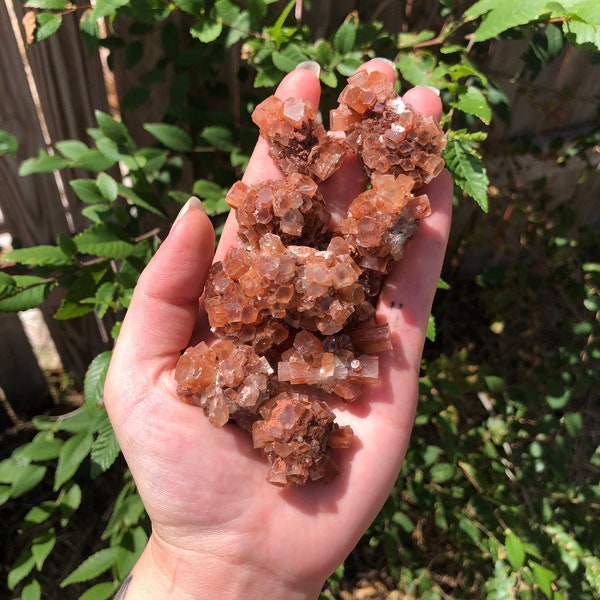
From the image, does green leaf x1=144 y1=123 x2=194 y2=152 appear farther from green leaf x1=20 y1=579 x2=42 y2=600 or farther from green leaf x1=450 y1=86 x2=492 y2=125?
green leaf x1=20 y1=579 x2=42 y2=600

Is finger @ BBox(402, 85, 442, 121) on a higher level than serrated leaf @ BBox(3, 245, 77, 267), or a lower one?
higher

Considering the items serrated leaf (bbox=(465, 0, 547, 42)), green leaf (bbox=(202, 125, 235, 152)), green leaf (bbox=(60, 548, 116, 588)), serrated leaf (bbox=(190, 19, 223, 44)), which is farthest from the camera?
green leaf (bbox=(202, 125, 235, 152))

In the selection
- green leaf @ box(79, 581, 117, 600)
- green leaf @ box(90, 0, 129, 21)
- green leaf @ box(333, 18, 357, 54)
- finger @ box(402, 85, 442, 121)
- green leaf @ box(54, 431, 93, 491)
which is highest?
green leaf @ box(90, 0, 129, 21)

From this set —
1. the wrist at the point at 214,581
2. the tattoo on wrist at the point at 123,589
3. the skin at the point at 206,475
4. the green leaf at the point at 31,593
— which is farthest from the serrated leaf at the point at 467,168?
the green leaf at the point at 31,593

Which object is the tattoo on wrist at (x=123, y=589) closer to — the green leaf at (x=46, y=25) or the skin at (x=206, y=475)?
the skin at (x=206, y=475)

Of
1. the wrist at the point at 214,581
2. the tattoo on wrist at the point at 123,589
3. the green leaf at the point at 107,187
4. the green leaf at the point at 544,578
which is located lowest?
the green leaf at the point at 544,578

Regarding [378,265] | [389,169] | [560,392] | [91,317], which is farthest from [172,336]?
[560,392]

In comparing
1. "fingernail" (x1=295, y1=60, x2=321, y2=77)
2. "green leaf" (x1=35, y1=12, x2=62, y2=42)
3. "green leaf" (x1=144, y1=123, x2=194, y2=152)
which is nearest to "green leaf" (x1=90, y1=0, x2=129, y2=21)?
"green leaf" (x1=35, y1=12, x2=62, y2=42)
